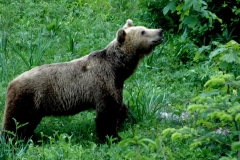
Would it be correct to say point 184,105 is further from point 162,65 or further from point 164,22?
point 164,22

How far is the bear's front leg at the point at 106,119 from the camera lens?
7176 mm

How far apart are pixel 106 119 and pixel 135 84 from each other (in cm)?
167

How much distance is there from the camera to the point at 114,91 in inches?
286

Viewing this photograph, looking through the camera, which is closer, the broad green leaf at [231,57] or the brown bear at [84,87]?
the broad green leaf at [231,57]

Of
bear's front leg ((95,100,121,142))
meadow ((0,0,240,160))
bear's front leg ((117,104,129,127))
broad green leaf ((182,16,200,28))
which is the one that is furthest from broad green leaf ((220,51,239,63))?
bear's front leg ((117,104,129,127))

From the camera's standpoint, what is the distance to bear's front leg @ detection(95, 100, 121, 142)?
23.5ft

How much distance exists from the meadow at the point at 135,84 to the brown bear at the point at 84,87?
0.94ft

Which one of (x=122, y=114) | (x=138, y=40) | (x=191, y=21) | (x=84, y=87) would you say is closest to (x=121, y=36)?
(x=138, y=40)

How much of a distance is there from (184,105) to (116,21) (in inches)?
156

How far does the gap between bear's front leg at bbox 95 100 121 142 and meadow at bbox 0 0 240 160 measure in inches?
6.9

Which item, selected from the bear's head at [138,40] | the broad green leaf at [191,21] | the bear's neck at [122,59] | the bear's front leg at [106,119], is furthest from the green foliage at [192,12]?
the bear's front leg at [106,119]

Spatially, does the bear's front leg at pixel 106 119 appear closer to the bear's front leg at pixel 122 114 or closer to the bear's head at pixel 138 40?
the bear's front leg at pixel 122 114

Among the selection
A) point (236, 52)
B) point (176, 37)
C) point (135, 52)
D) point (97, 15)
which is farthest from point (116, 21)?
point (236, 52)

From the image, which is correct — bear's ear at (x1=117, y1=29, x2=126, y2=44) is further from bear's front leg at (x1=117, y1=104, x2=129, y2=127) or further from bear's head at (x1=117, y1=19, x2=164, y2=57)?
bear's front leg at (x1=117, y1=104, x2=129, y2=127)
